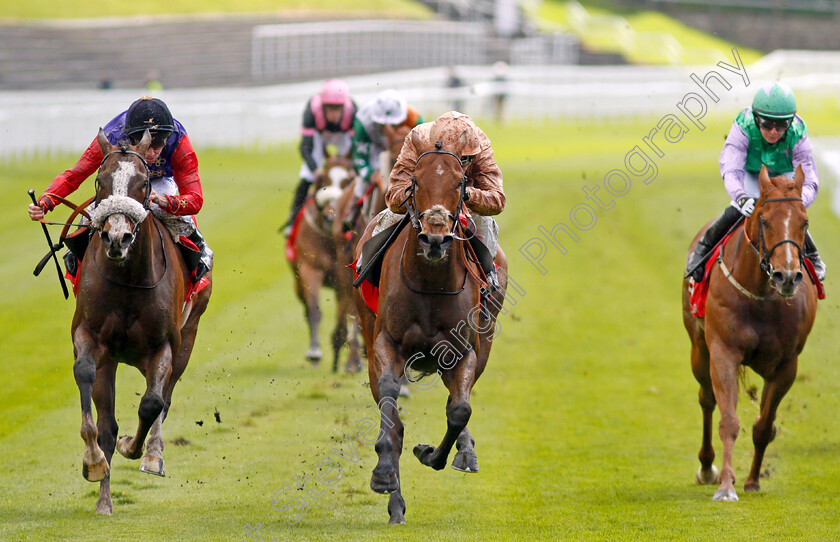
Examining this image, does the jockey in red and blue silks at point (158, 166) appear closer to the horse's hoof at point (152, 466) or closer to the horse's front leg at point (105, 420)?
the horse's front leg at point (105, 420)

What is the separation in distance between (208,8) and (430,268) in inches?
1431

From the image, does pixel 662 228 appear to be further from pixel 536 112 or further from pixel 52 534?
pixel 52 534

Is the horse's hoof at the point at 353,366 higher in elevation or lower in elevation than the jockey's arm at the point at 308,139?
lower

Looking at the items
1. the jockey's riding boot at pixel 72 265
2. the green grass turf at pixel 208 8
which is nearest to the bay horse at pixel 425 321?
the jockey's riding boot at pixel 72 265

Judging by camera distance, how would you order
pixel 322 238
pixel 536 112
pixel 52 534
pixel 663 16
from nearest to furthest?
pixel 52 534
pixel 322 238
pixel 536 112
pixel 663 16

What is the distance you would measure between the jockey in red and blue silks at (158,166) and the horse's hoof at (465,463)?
221 cm

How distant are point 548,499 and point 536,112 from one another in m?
25.6

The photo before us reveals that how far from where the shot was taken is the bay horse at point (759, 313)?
23.9ft

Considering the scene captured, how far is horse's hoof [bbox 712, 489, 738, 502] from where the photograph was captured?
7588 mm

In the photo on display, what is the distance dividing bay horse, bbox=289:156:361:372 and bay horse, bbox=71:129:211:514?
4.44 meters

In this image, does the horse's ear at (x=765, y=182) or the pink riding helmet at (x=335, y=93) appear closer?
the horse's ear at (x=765, y=182)

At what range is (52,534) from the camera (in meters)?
6.48

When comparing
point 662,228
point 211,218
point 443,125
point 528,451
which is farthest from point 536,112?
point 443,125

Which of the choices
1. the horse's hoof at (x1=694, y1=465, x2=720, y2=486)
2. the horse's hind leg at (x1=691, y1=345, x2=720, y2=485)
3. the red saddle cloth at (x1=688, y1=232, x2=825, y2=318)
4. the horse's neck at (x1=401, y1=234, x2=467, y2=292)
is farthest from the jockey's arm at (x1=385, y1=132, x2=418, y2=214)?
the horse's hoof at (x1=694, y1=465, x2=720, y2=486)
